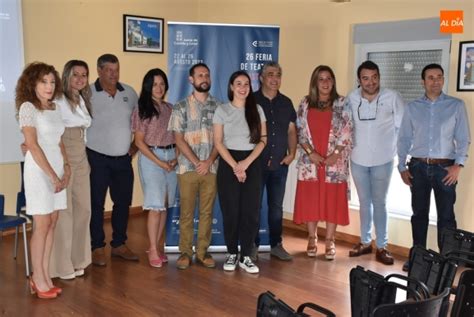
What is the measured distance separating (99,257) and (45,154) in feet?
3.85

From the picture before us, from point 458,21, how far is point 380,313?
10.4ft

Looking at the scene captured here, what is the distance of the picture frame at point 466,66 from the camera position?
4109 millimetres

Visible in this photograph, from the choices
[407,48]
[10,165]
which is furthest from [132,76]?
[407,48]

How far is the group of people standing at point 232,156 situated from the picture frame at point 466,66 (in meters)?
0.23

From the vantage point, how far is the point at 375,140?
4305mm

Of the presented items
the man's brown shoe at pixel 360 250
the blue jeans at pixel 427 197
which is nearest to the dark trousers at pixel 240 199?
the man's brown shoe at pixel 360 250

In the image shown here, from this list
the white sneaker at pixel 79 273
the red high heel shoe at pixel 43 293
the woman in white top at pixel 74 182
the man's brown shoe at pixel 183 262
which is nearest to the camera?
the red high heel shoe at pixel 43 293

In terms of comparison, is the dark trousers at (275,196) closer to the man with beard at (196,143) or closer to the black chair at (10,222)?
the man with beard at (196,143)

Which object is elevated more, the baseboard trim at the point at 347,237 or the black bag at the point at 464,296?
the black bag at the point at 464,296

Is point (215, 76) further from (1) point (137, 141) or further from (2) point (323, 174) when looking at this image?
(2) point (323, 174)

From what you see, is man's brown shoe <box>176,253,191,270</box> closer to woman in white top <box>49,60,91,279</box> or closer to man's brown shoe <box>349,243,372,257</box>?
woman in white top <box>49,60,91,279</box>

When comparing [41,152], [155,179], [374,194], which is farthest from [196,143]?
[374,194]

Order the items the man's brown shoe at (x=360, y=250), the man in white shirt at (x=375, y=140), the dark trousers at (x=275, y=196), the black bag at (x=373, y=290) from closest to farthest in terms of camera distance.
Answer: the black bag at (x=373, y=290) → the man in white shirt at (x=375, y=140) → the dark trousers at (x=275, y=196) → the man's brown shoe at (x=360, y=250)

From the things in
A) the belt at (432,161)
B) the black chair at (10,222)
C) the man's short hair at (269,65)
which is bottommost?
the black chair at (10,222)
